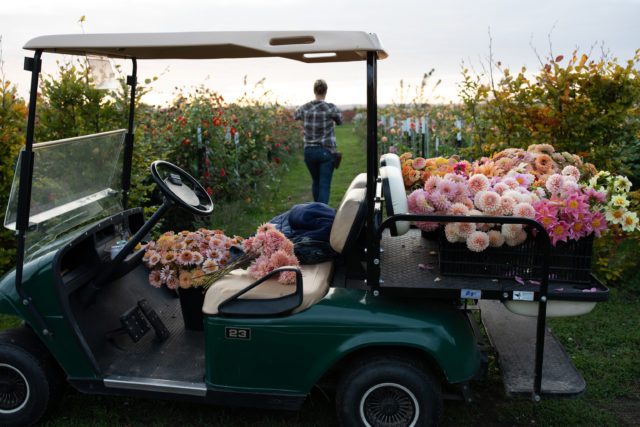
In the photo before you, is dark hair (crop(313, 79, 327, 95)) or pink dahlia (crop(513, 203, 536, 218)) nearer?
pink dahlia (crop(513, 203, 536, 218))

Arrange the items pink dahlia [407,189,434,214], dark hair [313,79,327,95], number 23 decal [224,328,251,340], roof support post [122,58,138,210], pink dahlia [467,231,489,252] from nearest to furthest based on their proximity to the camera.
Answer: pink dahlia [467,231,489,252], number 23 decal [224,328,251,340], pink dahlia [407,189,434,214], roof support post [122,58,138,210], dark hair [313,79,327,95]

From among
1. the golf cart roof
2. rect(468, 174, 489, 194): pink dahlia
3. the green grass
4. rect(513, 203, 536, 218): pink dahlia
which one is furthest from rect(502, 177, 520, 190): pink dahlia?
the green grass

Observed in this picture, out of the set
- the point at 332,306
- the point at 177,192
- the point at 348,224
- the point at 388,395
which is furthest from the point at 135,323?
the point at 388,395

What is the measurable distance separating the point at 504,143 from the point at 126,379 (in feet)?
11.1

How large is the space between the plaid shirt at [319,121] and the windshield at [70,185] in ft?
11.9

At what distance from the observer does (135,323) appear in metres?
2.96

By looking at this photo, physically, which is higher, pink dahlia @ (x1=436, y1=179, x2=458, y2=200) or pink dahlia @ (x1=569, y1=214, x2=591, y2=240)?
pink dahlia @ (x1=436, y1=179, x2=458, y2=200)

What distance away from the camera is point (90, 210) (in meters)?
3.04

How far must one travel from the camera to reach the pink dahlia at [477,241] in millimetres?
2352

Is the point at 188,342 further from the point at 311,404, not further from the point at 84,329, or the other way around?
the point at 311,404

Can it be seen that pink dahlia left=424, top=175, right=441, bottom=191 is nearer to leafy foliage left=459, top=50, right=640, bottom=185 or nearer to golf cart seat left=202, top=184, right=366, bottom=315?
golf cart seat left=202, top=184, right=366, bottom=315

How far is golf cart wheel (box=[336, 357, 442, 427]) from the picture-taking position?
8.00ft

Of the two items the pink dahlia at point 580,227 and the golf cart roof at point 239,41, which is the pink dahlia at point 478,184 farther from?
the golf cart roof at point 239,41

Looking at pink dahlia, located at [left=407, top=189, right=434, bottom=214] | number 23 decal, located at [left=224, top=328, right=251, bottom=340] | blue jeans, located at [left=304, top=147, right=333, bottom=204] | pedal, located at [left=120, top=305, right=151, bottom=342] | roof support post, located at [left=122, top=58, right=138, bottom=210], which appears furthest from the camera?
blue jeans, located at [left=304, top=147, right=333, bottom=204]
